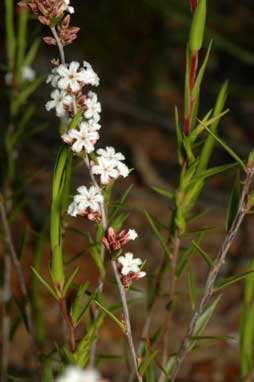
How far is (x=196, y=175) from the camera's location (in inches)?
29.9

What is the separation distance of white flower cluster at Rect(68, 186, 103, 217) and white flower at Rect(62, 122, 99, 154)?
0.04 m

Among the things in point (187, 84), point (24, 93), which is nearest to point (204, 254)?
point (187, 84)

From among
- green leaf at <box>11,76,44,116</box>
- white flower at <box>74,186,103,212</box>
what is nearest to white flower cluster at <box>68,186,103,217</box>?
white flower at <box>74,186,103,212</box>

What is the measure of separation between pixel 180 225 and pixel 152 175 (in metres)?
1.41

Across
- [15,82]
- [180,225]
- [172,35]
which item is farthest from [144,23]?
[180,225]

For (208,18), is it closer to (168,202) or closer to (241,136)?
(241,136)

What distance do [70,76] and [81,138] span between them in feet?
0.23

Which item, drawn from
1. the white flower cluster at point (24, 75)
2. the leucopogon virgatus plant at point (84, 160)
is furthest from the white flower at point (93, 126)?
the white flower cluster at point (24, 75)

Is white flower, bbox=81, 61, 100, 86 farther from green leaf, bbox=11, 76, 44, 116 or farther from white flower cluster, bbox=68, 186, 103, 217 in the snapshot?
green leaf, bbox=11, 76, 44, 116

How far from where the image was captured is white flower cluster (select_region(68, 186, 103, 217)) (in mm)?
650

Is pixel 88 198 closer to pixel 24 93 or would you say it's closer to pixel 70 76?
pixel 70 76

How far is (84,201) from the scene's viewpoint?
0.65 meters

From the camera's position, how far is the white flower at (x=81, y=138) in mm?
637

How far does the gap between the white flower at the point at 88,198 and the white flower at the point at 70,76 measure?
0.33 ft
